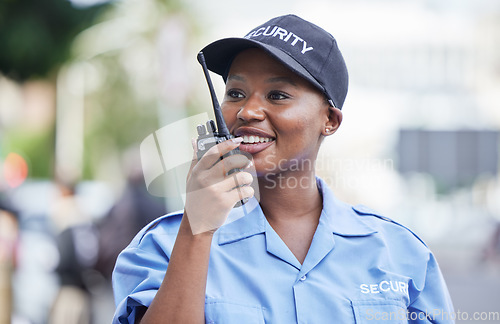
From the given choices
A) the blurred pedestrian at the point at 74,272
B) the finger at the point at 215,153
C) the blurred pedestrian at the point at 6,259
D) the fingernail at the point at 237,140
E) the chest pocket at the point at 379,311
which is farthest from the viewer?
the blurred pedestrian at the point at 74,272

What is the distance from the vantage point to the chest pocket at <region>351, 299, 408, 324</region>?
77.6 inches

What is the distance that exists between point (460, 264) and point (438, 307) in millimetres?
12766

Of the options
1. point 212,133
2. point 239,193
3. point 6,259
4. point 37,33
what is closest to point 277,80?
point 212,133

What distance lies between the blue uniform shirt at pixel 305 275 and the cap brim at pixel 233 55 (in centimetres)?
51

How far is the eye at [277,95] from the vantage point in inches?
81.8

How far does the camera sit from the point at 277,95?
6.83 feet

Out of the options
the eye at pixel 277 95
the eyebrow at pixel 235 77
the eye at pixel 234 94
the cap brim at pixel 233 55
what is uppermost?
the cap brim at pixel 233 55

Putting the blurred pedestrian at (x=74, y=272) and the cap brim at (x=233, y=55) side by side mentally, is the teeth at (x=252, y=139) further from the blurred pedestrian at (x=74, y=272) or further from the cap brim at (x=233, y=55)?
the blurred pedestrian at (x=74, y=272)

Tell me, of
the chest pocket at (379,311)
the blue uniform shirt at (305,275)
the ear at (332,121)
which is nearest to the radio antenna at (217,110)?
the blue uniform shirt at (305,275)

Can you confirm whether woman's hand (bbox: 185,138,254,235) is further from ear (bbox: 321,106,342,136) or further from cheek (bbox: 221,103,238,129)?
ear (bbox: 321,106,342,136)

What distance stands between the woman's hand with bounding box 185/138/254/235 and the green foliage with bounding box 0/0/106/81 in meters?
16.5

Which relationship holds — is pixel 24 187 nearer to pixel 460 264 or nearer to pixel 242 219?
pixel 460 264

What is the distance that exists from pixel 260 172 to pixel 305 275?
1.23ft

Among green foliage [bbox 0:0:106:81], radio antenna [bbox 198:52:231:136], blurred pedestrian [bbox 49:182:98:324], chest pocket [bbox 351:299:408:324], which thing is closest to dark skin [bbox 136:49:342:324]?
radio antenna [bbox 198:52:231:136]
